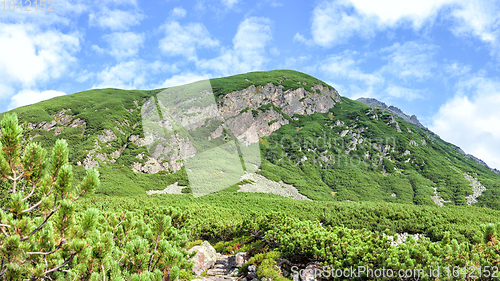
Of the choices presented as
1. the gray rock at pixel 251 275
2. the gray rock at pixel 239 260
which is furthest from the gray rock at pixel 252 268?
the gray rock at pixel 239 260

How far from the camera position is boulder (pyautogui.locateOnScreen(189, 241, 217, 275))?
1436 centimetres

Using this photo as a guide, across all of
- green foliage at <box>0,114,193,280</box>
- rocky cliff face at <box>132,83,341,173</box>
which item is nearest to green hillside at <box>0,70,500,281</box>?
green foliage at <box>0,114,193,280</box>

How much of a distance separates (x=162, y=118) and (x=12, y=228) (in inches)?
4320

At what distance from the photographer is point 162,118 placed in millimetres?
106500

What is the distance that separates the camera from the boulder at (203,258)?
14357 mm

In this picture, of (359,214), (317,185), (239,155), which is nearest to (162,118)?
(239,155)

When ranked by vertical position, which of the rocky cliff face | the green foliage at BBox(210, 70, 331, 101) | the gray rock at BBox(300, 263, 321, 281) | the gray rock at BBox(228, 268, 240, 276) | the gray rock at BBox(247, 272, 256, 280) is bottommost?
the gray rock at BBox(228, 268, 240, 276)

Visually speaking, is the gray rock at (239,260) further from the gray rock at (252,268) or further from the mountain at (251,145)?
the mountain at (251,145)

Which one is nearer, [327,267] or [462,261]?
[462,261]

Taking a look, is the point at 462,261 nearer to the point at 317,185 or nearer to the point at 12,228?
the point at 12,228

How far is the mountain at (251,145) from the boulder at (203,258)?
42.3 m

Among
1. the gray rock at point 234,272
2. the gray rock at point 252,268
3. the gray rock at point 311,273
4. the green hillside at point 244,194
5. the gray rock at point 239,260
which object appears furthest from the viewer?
the gray rock at point 239,260

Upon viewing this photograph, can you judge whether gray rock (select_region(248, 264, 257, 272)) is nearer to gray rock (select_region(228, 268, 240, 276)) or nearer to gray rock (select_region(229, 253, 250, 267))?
gray rock (select_region(228, 268, 240, 276))

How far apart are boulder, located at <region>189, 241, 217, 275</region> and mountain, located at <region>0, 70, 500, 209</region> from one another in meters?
42.3
